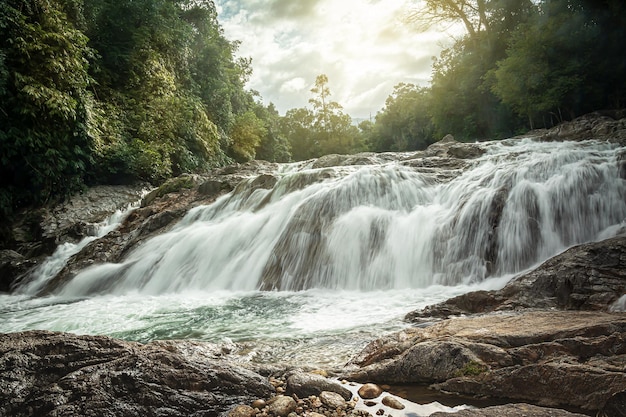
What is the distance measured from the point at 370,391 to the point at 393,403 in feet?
0.58

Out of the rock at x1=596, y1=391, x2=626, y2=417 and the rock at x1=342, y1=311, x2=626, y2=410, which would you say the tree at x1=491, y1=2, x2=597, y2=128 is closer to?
the rock at x1=342, y1=311, x2=626, y2=410

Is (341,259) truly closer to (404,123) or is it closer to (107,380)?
(107,380)

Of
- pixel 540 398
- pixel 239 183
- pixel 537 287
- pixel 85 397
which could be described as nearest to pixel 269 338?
pixel 85 397

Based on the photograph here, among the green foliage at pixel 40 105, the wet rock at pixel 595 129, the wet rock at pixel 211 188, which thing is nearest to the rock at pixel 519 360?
the wet rock at pixel 211 188

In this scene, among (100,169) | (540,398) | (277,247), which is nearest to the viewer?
(540,398)

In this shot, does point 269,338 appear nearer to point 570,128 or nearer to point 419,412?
point 419,412

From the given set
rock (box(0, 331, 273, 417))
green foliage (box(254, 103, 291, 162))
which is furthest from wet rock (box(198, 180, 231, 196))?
green foliage (box(254, 103, 291, 162))

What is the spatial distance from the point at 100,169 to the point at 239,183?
5.73 metres

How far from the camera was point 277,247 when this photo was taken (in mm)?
7234

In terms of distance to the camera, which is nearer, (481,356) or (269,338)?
(481,356)

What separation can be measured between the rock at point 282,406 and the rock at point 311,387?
0.09 meters

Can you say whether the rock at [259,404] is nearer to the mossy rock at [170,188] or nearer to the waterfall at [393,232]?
the waterfall at [393,232]

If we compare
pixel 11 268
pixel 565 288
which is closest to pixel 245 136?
pixel 11 268

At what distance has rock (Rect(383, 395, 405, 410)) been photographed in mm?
1948
